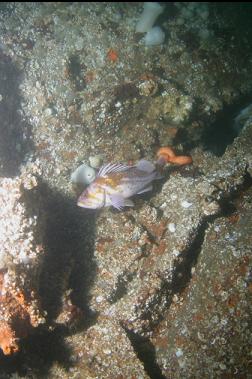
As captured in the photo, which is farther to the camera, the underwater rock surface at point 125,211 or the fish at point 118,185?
the fish at point 118,185

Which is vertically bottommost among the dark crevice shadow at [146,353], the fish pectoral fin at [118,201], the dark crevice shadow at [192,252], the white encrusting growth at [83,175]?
the dark crevice shadow at [146,353]

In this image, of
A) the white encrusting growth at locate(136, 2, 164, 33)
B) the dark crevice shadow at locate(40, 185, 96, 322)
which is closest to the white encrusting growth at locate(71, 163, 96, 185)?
the dark crevice shadow at locate(40, 185, 96, 322)

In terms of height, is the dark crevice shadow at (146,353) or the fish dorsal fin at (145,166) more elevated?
the fish dorsal fin at (145,166)

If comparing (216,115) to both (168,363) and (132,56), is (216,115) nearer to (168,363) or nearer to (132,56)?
(132,56)

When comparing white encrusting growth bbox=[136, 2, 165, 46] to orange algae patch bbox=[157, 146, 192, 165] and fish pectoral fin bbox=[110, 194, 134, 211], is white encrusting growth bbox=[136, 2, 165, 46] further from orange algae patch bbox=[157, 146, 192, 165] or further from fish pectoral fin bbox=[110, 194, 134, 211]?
fish pectoral fin bbox=[110, 194, 134, 211]

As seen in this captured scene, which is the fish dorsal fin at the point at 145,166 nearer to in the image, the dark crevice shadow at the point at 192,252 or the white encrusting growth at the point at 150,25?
the dark crevice shadow at the point at 192,252

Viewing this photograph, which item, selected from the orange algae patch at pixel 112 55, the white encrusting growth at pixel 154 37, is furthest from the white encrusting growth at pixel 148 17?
the orange algae patch at pixel 112 55
